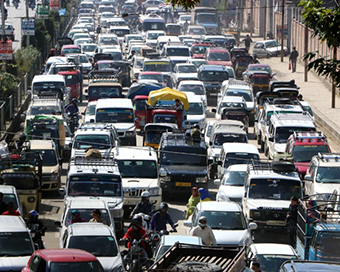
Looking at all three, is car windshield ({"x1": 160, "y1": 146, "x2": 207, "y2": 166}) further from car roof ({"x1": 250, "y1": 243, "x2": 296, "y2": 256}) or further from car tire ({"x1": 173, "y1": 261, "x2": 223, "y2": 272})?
car tire ({"x1": 173, "y1": 261, "x2": 223, "y2": 272})

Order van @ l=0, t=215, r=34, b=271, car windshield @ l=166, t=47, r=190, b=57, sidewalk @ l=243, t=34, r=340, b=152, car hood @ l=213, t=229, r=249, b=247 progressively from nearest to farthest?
van @ l=0, t=215, r=34, b=271 < car hood @ l=213, t=229, r=249, b=247 < sidewalk @ l=243, t=34, r=340, b=152 < car windshield @ l=166, t=47, r=190, b=57

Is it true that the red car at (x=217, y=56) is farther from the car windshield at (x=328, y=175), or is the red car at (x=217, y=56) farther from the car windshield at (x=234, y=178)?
the car windshield at (x=328, y=175)

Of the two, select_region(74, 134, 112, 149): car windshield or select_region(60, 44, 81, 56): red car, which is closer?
select_region(74, 134, 112, 149): car windshield

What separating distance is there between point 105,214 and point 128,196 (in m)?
4.59

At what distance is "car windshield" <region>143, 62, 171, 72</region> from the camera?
52.4m

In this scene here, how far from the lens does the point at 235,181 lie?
2664 cm

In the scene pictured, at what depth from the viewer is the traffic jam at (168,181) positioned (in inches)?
717

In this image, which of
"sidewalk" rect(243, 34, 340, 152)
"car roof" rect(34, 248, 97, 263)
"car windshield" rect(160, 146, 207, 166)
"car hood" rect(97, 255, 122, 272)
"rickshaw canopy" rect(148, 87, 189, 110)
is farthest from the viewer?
"sidewalk" rect(243, 34, 340, 152)

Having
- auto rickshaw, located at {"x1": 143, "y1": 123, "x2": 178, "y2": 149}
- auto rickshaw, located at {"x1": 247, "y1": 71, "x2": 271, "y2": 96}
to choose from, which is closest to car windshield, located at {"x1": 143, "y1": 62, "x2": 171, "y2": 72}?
auto rickshaw, located at {"x1": 247, "y1": 71, "x2": 271, "y2": 96}

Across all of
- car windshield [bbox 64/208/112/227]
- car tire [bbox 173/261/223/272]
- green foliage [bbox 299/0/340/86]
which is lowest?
car windshield [bbox 64/208/112/227]

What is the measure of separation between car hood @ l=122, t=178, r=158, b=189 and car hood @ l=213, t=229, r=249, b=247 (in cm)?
483

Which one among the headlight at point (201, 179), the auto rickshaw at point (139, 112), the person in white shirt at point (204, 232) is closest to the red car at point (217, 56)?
the auto rickshaw at point (139, 112)

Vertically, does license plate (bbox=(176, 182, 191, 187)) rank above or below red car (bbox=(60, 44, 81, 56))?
below

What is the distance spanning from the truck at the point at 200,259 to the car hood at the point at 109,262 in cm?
207
